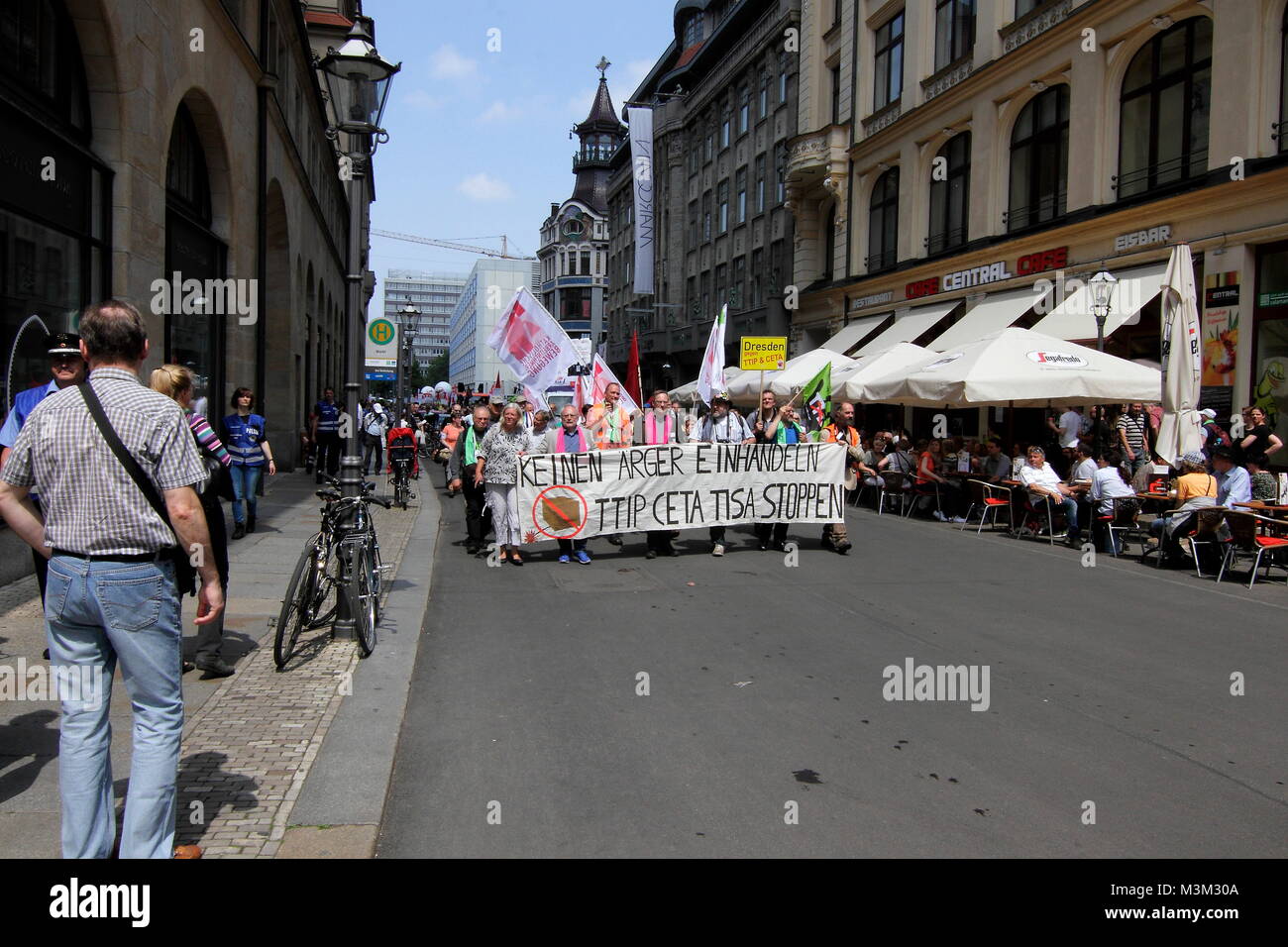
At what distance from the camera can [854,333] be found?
105 ft

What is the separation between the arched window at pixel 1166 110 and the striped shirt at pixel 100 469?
20.1 meters

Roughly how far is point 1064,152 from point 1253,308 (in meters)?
7.66

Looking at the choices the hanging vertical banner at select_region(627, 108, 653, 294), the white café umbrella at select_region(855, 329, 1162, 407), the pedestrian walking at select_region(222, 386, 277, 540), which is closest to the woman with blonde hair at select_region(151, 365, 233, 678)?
the pedestrian walking at select_region(222, 386, 277, 540)

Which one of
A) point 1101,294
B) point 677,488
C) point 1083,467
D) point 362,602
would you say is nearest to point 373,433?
point 677,488

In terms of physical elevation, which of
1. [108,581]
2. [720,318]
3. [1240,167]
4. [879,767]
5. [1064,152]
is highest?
[1064,152]

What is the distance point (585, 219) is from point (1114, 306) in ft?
280

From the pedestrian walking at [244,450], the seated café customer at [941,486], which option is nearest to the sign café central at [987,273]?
the seated café customer at [941,486]

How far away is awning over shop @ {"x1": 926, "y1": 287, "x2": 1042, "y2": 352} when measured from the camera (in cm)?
2331

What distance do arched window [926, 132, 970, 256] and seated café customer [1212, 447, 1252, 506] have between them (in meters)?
16.5

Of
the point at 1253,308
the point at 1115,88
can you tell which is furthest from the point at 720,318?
the point at 1115,88

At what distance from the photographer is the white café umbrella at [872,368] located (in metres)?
19.5

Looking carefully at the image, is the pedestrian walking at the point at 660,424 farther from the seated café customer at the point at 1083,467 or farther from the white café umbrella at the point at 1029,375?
the seated café customer at the point at 1083,467

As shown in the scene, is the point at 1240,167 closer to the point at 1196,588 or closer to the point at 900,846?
the point at 1196,588

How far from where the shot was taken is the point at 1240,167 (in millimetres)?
17109
